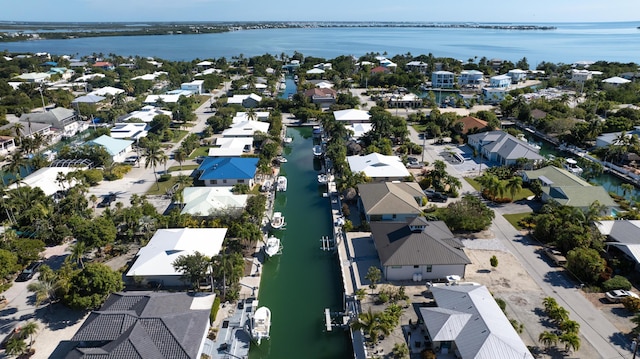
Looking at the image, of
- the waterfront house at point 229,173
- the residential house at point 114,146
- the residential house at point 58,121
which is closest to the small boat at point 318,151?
the waterfront house at point 229,173

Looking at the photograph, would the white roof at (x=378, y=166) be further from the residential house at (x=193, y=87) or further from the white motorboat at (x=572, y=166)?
the residential house at (x=193, y=87)

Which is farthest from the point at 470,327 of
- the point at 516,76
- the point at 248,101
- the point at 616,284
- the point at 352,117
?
the point at 516,76

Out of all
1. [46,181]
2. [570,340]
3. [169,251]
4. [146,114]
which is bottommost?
[570,340]

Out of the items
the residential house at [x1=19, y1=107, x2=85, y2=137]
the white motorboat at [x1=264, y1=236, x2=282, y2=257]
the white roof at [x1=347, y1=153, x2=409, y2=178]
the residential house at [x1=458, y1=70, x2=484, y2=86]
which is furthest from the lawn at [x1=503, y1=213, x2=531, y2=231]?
the residential house at [x1=458, y1=70, x2=484, y2=86]

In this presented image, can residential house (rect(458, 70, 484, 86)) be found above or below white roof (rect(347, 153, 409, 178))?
above

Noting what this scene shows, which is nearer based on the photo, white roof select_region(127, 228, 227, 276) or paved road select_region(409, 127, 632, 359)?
paved road select_region(409, 127, 632, 359)

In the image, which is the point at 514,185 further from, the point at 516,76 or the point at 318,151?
the point at 516,76

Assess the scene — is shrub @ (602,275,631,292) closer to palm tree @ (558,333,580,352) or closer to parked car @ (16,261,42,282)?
palm tree @ (558,333,580,352)
